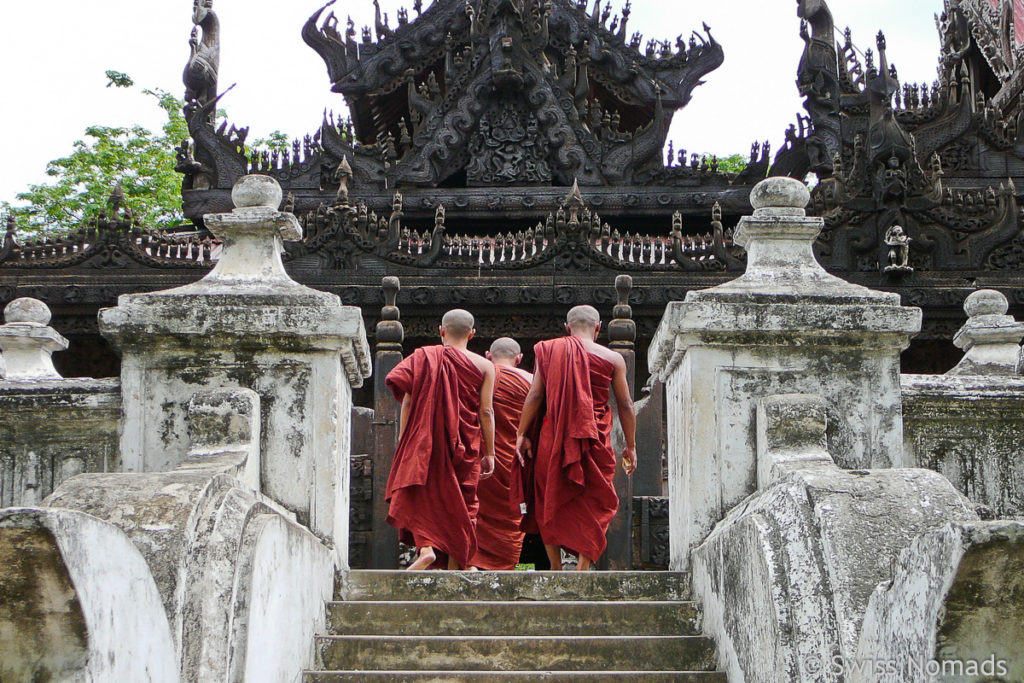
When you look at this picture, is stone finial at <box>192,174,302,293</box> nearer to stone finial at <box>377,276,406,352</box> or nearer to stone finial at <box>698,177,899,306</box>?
stone finial at <box>698,177,899,306</box>

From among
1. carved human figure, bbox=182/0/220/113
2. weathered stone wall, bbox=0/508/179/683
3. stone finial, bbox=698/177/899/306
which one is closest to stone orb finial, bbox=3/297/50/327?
weathered stone wall, bbox=0/508/179/683

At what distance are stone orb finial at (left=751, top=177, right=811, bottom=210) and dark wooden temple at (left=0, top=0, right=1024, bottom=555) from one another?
30.5 ft

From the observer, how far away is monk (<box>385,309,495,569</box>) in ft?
20.0

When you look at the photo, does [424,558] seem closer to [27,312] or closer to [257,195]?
[257,195]

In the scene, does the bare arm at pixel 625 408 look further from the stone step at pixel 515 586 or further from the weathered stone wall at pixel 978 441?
the stone step at pixel 515 586

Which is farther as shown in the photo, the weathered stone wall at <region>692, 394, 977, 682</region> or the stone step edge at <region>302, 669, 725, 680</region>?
the stone step edge at <region>302, 669, 725, 680</region>

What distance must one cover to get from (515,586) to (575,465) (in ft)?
4.96

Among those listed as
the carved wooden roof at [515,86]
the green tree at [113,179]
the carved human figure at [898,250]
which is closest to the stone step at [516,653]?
the carved human figure at [898,250]

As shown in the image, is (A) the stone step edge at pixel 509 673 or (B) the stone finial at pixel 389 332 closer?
(A) the stone step edge at pixel 509 673

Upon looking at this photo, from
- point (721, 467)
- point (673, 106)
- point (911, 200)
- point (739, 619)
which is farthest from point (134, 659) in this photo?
point (673, 106)

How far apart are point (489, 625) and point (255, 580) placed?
1172 mm

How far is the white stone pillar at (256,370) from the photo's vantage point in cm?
480

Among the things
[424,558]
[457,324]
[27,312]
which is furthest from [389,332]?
[27,312]

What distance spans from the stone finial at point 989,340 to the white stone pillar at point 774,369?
4.00 ft
